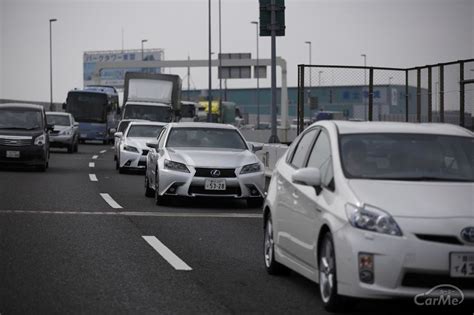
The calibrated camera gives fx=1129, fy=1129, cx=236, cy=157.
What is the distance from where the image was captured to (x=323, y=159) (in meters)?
8.86

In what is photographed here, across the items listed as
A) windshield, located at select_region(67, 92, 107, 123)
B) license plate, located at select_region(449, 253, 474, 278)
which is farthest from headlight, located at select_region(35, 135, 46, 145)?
windshield, located at select_region(67, 92, 107, 123)

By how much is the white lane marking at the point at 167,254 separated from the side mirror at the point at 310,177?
2.20 metres

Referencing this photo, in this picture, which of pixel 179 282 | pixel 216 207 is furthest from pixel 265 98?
pixel 179 282

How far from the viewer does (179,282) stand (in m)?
9.40

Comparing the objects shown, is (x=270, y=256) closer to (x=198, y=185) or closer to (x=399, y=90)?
(x=198, y=185)

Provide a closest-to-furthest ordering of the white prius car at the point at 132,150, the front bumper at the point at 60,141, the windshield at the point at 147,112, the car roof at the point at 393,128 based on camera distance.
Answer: the car roof at the point at 393,128
the white prius car at the point at 132,150
the front bumper at the point at 60,141
the windshield at the point at 147,112

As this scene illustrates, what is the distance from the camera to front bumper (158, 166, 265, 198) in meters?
17.5

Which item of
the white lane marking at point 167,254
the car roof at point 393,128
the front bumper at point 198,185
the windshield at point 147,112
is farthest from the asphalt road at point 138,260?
the windshield at point 147,112

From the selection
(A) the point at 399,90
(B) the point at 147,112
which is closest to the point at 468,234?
(A) the point at 399,90

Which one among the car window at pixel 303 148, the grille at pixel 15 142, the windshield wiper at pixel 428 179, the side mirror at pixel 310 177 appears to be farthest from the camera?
the grille at pixel 15 142

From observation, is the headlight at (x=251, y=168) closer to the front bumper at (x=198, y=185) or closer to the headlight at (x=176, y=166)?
the front bumper at (x=198, y=185)

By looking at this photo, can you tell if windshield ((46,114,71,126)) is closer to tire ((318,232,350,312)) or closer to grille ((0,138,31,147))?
grille ((0,138,31,147))

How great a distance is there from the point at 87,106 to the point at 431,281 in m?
51.3

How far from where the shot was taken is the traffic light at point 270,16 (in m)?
29.9
